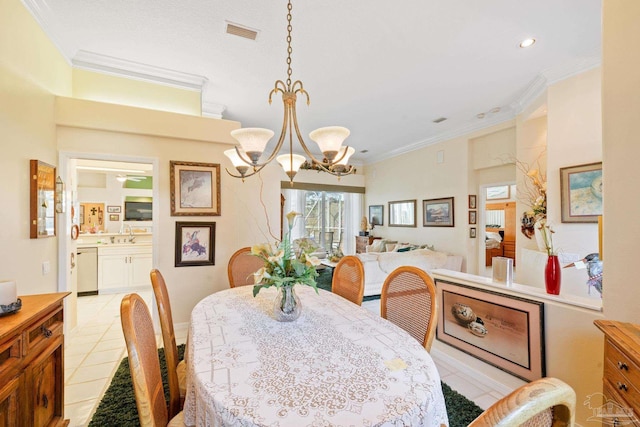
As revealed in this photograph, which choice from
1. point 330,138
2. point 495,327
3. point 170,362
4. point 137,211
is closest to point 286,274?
point 170,362

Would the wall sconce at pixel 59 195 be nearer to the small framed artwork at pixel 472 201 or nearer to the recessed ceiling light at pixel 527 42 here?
the recessed ceiling light at pixel 527 42

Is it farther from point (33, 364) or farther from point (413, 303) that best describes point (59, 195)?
point (413, 303)

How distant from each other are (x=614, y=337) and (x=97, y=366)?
371 cm

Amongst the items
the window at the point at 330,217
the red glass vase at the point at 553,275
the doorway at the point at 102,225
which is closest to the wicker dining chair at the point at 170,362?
the doorway at the point at 102,225

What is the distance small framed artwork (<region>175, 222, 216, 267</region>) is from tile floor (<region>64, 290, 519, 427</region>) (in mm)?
835

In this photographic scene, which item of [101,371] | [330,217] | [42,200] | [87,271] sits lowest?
[101,371]

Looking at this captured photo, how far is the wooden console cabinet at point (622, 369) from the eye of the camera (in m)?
1.01

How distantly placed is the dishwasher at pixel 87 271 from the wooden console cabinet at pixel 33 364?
150 inches

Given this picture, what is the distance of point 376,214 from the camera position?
7.59 metres

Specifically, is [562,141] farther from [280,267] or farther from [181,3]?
[181,3]

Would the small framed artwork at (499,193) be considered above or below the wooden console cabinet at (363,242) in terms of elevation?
above

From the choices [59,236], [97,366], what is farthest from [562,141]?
[59,236]

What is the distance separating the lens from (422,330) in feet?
5.24

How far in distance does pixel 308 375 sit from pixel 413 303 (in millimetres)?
887
